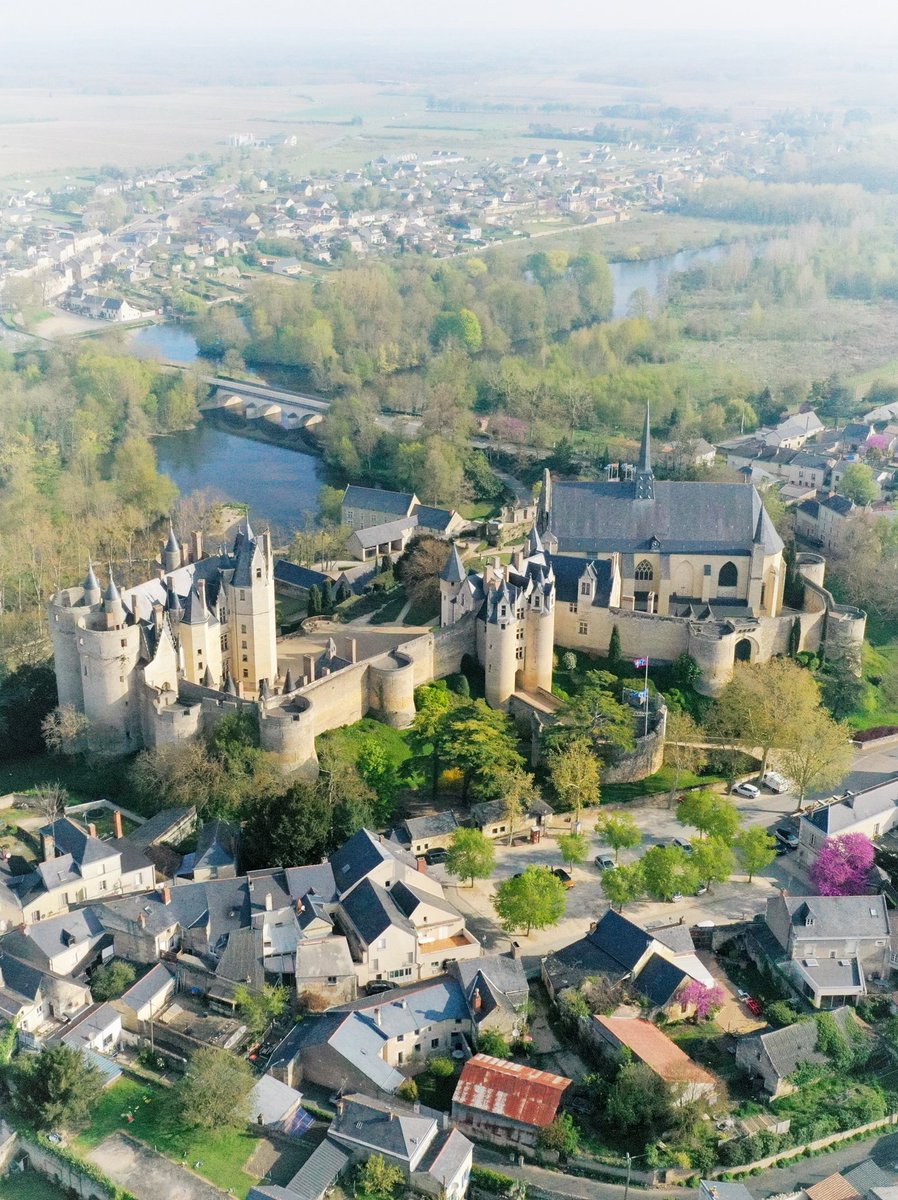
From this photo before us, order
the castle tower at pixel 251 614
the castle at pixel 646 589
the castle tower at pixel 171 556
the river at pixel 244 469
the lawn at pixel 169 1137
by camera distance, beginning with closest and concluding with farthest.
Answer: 1. the lawn at pixel 169 1137
2. the castle tower at pixel 251 614
3. the castle at pixel 646 589
4. the castle tower at pixel 171 556
5. the river at pixel 244 469

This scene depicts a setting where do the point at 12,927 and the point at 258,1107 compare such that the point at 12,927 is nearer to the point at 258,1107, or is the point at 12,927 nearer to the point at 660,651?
the point at 258,1107

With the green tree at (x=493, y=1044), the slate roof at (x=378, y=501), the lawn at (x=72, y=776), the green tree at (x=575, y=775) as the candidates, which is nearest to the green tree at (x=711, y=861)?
the green tree at (x=575, y=775)

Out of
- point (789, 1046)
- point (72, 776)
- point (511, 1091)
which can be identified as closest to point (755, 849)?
point (789, 1046)

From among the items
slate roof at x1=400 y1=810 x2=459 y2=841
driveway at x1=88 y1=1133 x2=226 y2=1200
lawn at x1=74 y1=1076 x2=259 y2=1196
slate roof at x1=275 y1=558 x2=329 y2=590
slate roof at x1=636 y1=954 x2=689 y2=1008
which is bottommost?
driveway at x1=88 y1=1133 x2=226 y2=1200

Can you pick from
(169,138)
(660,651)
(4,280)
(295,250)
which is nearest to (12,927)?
(660,651)

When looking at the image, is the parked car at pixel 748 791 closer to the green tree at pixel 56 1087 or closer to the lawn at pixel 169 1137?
the lawn at pixel 169 1137

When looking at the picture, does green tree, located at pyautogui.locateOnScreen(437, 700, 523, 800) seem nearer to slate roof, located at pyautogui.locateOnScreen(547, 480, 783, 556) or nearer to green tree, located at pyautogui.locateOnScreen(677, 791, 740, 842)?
green tree, located at pyautogui.locateOnScreen(677, 791, 740, 842)

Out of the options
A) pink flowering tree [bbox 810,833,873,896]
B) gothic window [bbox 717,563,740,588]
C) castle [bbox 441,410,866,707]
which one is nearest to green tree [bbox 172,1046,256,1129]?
pink flowering tree [bbox 810,833,873,896]
